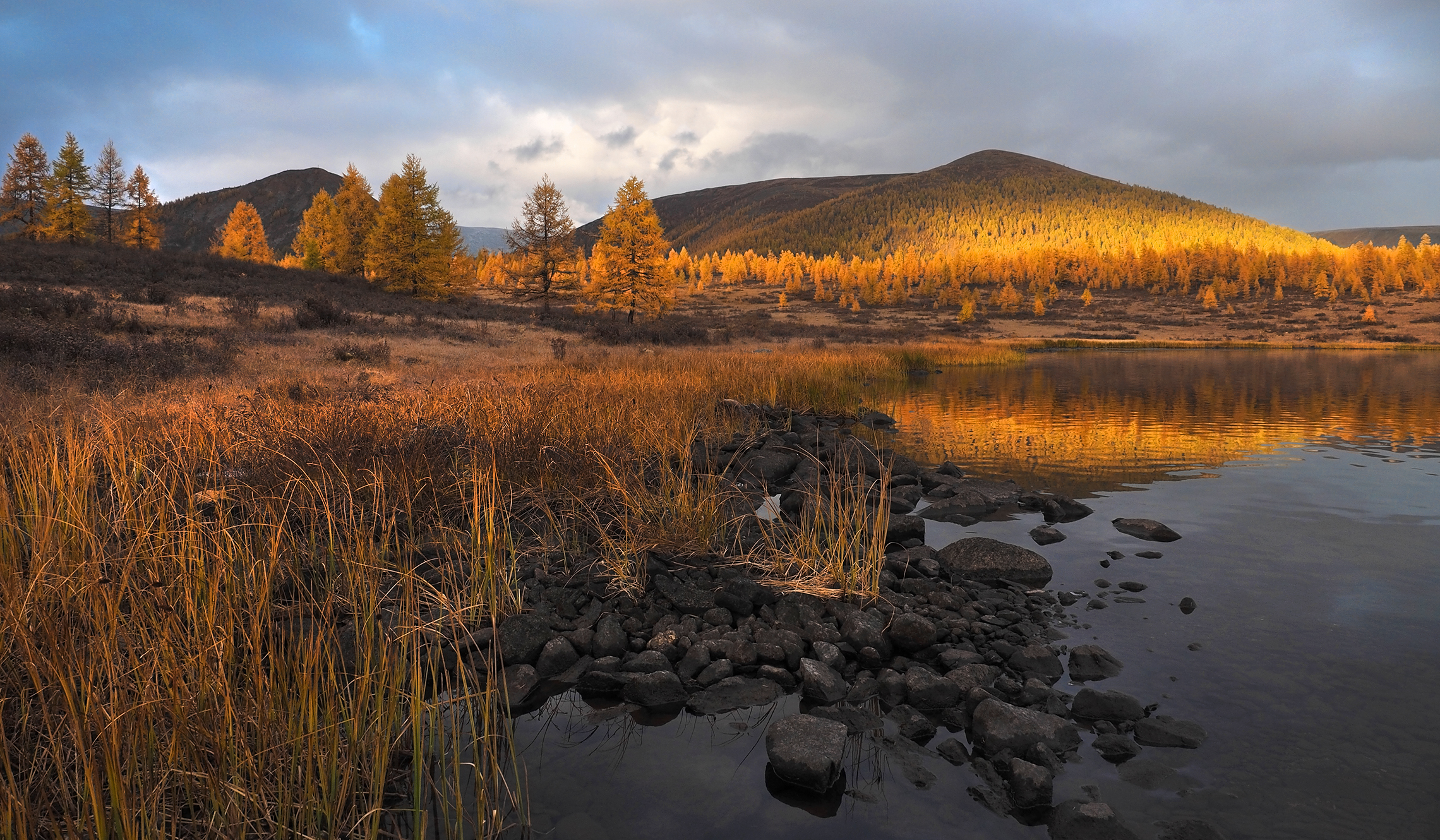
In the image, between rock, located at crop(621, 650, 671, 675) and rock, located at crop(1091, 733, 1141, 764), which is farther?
rock, located at crop(621, 650, 671, 675)

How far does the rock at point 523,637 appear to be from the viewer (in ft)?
14.4

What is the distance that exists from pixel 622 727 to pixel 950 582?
3251 mm

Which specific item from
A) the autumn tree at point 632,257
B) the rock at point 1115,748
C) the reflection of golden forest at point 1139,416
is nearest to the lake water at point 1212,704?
the rock at point 1115,748

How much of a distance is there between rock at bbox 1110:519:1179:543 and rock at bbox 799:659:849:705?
5075 mm

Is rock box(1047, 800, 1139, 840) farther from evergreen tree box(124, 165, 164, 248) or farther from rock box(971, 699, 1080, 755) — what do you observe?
evergreen tree box(124, 165, 164, 248)

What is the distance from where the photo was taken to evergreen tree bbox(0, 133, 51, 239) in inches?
1922

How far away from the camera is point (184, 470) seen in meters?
4.94

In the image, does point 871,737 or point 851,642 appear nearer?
point 871,737

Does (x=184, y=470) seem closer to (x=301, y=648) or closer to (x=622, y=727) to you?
(x=301, y=648)

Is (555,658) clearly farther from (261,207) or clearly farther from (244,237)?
(261,207)

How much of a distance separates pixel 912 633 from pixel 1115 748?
1322mm

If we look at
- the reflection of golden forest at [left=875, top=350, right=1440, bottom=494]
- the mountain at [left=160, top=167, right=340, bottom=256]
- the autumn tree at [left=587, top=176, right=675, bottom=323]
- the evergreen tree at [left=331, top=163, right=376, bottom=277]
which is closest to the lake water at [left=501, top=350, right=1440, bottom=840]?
the reflection of golden forest at [left=875, top=350, right=1440, bottom=494]

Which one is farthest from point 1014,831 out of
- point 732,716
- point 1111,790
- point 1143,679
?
point 1143,679

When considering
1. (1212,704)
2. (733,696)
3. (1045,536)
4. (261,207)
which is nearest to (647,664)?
(733,696)
